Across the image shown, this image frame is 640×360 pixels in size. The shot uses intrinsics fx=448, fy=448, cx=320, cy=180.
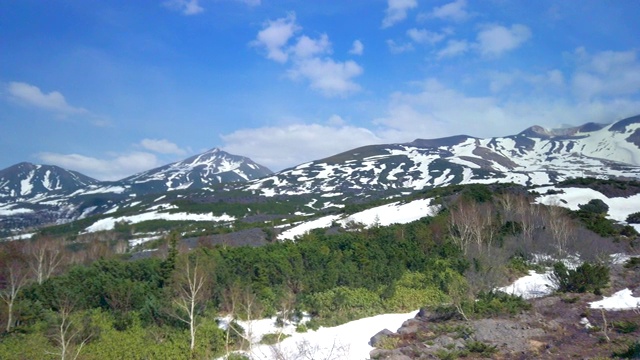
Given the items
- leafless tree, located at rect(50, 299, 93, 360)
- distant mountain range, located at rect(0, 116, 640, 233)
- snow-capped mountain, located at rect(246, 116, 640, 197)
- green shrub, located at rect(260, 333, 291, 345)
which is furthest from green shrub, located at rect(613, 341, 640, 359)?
snow-capped mountain, located at rect(246, 116, 640, 197)

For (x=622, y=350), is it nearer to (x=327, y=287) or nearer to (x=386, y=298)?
(x=386, y=298)

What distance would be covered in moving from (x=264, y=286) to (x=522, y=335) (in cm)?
1101

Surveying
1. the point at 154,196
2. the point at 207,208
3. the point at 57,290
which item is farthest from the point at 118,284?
the point at 154,196

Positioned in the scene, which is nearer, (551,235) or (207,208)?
(551,235)

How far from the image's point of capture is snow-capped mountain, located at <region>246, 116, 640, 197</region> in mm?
104250

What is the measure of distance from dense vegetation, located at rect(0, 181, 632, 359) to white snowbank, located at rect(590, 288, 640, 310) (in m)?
1.61

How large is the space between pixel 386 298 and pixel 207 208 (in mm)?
70995

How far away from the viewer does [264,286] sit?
821 inches

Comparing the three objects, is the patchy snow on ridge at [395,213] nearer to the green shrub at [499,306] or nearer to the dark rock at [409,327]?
the green shrub at [499,306]

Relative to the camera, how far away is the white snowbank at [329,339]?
14672 mm

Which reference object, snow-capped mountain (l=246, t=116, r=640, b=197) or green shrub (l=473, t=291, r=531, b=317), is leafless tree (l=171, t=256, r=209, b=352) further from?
snow-capped mountain (l=246, t=116, r=640, b=197)

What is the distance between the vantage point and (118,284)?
1886 cm

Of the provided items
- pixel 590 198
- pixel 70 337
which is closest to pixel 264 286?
pixel 70 337

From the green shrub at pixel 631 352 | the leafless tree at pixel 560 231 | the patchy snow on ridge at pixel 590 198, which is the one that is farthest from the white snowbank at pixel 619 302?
the patchy snow on ridge at pixel 590 198
